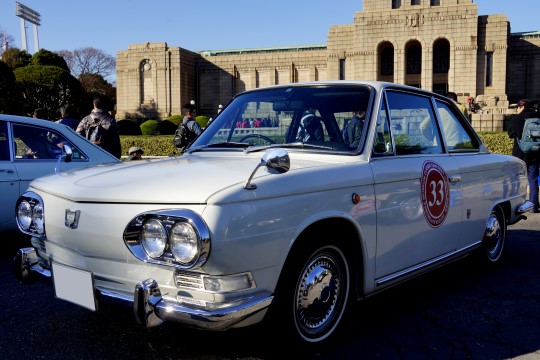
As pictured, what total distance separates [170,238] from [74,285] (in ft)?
2.38

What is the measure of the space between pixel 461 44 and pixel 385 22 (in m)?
6.32

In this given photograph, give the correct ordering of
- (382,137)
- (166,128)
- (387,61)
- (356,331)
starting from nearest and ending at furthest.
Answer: (356,331) → (382,137) → (166,128) → (387,61)

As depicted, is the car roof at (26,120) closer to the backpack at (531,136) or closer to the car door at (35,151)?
the car door at (35,151)

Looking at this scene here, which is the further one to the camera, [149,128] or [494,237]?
[149,128]

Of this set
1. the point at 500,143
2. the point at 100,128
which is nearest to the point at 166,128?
the point at 500,143

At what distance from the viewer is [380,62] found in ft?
148

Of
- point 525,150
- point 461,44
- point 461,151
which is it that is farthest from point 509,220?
point 461,44

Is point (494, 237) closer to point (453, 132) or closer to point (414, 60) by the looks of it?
point (453, 132)

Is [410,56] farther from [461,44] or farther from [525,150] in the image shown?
[525,150]

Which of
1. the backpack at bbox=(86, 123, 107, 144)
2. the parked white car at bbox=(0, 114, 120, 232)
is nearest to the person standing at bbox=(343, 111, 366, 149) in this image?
the parked white car at bbox=(0, 114, 120, 232)

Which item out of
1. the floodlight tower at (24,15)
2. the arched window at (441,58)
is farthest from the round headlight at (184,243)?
the floodlight tower at (24,15)

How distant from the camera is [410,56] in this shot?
45625 millimetres

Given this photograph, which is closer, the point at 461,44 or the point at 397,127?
the point at 397,127

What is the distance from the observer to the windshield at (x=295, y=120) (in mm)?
3432
